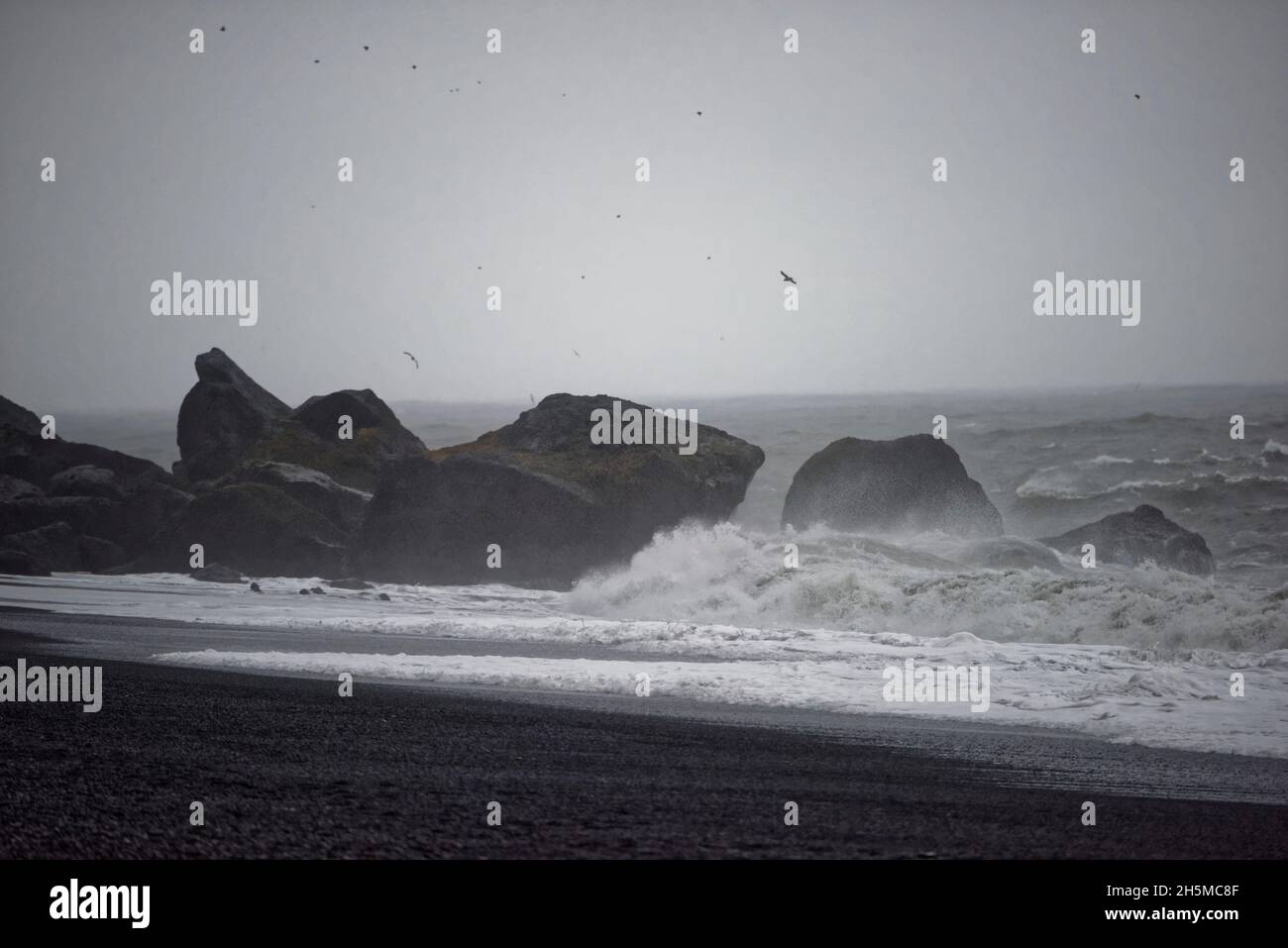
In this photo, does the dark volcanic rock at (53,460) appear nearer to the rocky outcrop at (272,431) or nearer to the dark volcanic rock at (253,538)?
the rocky outcrop at (272,431)

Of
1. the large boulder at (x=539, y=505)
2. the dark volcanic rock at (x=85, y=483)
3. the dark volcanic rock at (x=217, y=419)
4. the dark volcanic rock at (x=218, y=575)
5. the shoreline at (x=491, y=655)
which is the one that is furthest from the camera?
the dark volcanic rock at (x=217, y=419)

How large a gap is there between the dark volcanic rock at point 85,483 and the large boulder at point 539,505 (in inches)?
470

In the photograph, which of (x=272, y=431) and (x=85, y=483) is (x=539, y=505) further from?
(x=85, y=483)

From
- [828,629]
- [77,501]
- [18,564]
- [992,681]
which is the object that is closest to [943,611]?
[828,629]

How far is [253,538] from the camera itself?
124 ft

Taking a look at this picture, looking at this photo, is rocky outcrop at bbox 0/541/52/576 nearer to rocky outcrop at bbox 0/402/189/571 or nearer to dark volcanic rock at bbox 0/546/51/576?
dark volcanic rock at bbox 0/546/51/576

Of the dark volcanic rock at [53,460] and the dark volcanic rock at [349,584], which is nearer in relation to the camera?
the dark volcanic rock at [349,584]

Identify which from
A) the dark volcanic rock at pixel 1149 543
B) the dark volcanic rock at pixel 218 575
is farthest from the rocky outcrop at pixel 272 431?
the dark volcanic rock at pixel 1149 543

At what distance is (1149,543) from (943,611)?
14432 millimetres

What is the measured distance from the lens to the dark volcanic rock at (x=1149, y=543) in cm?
3161

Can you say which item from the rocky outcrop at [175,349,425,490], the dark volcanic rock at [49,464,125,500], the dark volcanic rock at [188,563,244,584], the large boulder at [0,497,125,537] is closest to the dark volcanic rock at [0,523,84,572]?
the large boulder at [0,497,125,537]

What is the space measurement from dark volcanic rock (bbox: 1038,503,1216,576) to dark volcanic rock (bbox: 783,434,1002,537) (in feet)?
12.3
